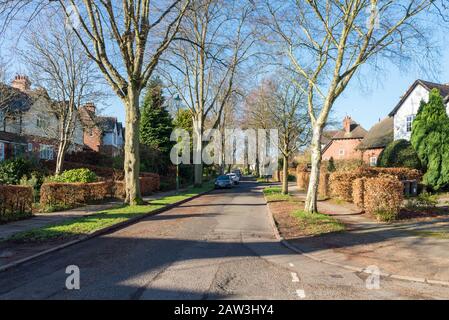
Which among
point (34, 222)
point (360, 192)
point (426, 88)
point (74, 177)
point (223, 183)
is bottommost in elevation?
point (34, 222)

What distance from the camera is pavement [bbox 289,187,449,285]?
25.1 ft

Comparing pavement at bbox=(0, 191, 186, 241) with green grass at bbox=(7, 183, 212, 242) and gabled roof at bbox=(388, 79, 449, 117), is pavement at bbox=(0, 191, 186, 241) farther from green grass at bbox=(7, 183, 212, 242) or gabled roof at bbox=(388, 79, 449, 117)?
gabled roof at bbox=(388, 79, 449, 117)

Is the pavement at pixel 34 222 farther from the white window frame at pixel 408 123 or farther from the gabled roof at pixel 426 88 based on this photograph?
the gabled roof at pixel 426 88

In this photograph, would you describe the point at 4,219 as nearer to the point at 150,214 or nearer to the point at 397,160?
the point at 150,214

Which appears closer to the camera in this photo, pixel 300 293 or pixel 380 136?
pixel 300 293

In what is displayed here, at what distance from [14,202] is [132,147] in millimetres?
5793

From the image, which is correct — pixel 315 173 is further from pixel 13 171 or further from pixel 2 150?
pixel 2 150

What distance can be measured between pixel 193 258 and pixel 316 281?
2646 millimetres

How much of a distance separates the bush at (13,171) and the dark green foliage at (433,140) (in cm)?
2370

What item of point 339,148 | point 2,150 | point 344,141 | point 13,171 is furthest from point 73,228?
point 339,148

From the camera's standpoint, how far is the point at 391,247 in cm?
958

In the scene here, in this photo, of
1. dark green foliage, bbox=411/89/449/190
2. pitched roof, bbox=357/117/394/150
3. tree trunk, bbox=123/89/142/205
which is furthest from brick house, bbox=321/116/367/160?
tree trunk, bbox=123/89/142/205

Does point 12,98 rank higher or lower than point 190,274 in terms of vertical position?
higher

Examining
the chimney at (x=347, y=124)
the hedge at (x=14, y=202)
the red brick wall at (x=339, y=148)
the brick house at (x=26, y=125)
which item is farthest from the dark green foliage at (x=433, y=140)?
the chimney at (x=347, y=124)
